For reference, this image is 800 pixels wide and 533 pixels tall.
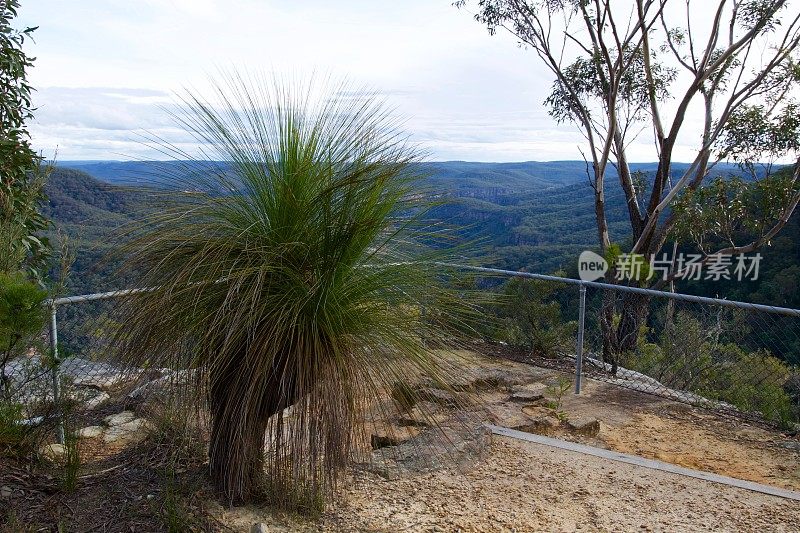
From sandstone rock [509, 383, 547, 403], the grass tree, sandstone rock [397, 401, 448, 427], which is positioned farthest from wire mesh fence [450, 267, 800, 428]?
the grass tree

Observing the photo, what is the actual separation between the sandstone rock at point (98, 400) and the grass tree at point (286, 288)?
1542 millimetres

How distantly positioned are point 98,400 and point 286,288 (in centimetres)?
238

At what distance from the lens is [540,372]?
5.63 meters

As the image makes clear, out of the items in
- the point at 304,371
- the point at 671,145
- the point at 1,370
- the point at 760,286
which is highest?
the point at 671,145

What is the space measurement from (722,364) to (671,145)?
463 centimetres

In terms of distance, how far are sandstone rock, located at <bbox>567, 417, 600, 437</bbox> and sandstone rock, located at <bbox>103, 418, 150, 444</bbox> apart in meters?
2.52

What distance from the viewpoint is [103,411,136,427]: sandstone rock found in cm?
377

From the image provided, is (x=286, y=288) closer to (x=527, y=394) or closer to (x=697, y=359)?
(x=527, y=394)

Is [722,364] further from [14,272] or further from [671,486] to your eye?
[14,272]

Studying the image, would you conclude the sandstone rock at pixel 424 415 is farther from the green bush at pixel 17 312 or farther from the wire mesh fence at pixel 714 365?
the wire mesh fence at pixel 714 365

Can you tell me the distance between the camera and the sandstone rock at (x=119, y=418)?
12.4 feet

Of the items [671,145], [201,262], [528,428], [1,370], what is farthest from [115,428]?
[671,145]
